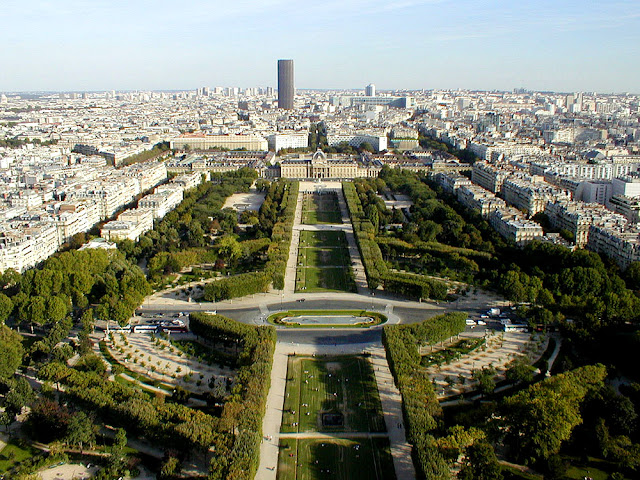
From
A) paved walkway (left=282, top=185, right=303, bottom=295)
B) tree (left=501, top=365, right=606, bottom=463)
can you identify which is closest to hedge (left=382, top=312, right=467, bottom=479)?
tree (left=501, top=365, right=606, bottom=463)

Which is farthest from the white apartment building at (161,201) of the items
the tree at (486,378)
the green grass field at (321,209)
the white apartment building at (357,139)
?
the white apartment building at (357,139)

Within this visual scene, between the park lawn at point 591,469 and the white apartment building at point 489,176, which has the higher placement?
the white apartment building at point 489,176

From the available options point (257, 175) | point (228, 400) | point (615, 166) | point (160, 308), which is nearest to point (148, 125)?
point (257, 175)

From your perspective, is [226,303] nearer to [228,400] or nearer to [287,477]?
[228,400]

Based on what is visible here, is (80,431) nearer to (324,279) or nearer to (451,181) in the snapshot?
(324,279)

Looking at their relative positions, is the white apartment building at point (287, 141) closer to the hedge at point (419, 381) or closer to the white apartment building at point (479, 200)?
the white apartment building at point (479, 200)

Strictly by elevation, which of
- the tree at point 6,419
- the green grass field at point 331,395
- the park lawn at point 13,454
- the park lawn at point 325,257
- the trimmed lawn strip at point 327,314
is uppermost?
the park lawn at point 325,257
